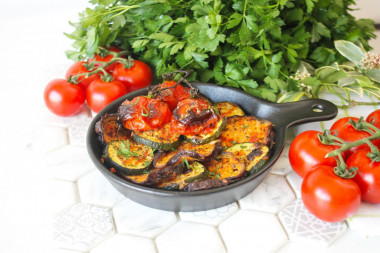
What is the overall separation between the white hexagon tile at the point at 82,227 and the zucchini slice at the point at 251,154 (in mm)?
408

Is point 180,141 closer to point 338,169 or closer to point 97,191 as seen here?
point 97,191

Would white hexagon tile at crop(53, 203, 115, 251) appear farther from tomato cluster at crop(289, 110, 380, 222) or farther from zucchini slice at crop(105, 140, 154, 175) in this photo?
tomato cluster at crop(289, 110, 380, 222)

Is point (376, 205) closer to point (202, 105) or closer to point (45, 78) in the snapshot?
point (202, 105)

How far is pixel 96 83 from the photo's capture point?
166 centimetres

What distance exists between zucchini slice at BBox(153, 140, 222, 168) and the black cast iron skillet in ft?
0.39

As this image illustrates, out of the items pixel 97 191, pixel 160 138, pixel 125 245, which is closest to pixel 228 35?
pixel 160 138

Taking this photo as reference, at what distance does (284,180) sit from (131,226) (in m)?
0.49

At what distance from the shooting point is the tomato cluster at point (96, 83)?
5.29 feet

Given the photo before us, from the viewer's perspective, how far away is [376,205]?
1.21 metres

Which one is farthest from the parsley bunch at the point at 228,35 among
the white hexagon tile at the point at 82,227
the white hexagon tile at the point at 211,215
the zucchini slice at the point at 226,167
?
the white hexagon tile at the point at 82,227

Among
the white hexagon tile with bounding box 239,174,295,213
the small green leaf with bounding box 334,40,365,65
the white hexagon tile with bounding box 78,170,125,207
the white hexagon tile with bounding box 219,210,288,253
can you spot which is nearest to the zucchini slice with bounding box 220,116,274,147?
the white hexagon tile with bounding box 239,174,295,213

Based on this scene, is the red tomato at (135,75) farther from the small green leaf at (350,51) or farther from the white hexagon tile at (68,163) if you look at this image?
the small green leaf at (350,51)

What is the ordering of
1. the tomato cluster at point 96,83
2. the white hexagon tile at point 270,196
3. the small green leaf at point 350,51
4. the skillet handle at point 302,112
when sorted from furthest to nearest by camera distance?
the small green leaf at point 350,51 → the tomato cluster at point 96,83 → the skillet handle at point 302,112 → the white hexagon tile at point 270,196

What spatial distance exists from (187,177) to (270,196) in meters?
0.27
